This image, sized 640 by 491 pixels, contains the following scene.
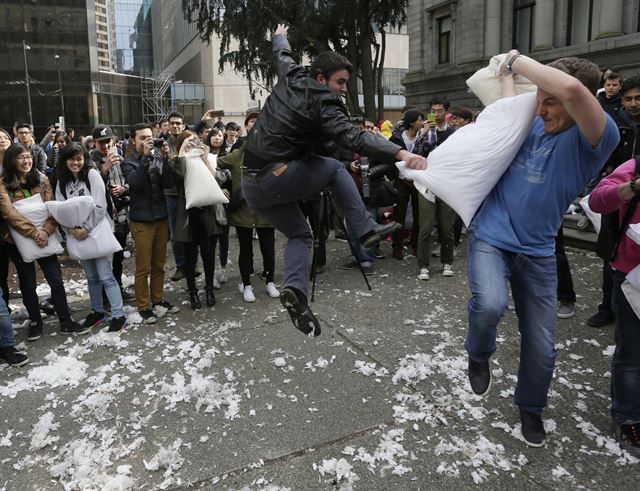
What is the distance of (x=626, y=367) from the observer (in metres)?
3.30

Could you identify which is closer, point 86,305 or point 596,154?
point 596,154

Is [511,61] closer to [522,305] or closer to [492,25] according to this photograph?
[522,305]

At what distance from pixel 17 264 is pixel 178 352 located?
199cm

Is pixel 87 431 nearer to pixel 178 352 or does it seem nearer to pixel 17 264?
pixel 178 352

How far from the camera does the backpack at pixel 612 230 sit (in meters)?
3.38

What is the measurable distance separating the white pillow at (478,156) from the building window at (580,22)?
59.3 ft

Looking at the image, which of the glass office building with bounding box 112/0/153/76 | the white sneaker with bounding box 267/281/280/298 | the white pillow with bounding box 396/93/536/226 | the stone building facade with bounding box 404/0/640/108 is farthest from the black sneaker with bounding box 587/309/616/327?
the glass office building with bounding box 112/0/153/76

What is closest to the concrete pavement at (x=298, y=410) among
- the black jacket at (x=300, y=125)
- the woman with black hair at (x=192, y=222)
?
the woman with black hair at (x=192, y=222)

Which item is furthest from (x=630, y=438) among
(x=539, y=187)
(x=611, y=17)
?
(x=611, y=17)

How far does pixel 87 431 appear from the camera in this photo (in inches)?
143

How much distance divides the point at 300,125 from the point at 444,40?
2353cm

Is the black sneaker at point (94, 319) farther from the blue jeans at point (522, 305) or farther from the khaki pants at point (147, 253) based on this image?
the blue jeans at point (522, 305)

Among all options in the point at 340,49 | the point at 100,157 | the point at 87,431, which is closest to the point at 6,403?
the point at 87,431

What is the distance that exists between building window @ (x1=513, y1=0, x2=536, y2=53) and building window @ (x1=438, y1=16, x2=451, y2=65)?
3362mm
